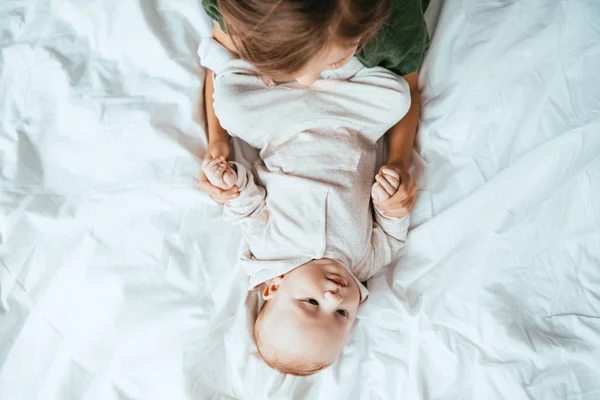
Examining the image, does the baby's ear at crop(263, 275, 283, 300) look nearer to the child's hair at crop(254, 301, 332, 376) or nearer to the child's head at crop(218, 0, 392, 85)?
the child's hair at crop(254, 301, 332, 376)

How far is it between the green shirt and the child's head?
0.55 feet

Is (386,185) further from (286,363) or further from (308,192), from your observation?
(286,363)

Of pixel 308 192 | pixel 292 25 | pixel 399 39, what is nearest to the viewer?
pixel 292 25

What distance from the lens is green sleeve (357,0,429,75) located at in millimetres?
839

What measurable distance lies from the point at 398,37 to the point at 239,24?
356 mm

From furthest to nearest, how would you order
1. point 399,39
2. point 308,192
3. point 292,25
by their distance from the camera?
1. point 308,192
2. point 399,39
3. point 292,25

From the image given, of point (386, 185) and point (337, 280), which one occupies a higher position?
point (386, 185)

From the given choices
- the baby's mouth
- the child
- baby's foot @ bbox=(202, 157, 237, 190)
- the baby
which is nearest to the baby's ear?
the baby

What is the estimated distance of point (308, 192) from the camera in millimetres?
993

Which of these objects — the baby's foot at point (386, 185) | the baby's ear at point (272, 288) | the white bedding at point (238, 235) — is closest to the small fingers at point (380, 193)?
the baby's foot at point (386, 185)

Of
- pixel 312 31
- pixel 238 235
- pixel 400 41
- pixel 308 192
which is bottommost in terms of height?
pixel 238 235

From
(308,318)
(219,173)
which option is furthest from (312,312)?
(219,173)

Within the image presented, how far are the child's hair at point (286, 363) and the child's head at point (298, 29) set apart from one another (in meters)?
0.52

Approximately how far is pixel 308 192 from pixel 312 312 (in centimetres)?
23
